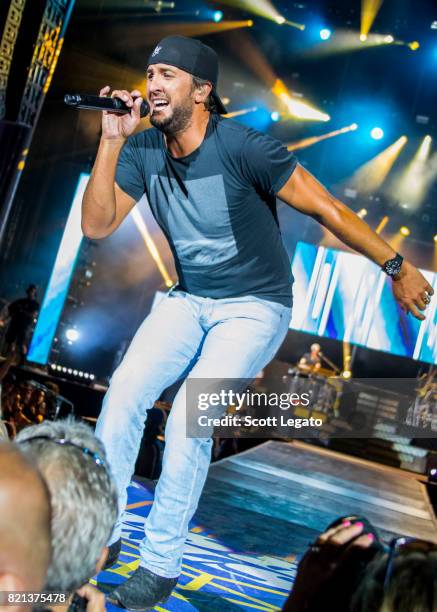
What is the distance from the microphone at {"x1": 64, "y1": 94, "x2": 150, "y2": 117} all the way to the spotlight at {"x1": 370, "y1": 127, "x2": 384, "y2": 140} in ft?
42.8

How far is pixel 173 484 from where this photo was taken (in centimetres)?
218

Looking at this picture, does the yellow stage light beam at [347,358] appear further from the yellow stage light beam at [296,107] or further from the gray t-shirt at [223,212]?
the gray t-shirt at [223,212]

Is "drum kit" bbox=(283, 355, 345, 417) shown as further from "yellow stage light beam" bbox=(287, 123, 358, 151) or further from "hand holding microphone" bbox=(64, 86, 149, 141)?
"hand holding microphone" bbox=(64, 86, 149, 141)

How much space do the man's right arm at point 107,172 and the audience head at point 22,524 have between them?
1.53m

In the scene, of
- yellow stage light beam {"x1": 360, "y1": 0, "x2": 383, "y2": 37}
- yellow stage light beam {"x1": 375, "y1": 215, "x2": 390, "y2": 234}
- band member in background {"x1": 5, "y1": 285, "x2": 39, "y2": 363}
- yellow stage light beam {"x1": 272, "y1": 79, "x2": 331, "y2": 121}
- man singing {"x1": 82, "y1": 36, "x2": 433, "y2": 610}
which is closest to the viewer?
man singing {"x1": 82, "y1": 36, "x2": 433, "y2": 610}

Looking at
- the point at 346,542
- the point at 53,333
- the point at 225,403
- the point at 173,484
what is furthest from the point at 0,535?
the point at 53,333

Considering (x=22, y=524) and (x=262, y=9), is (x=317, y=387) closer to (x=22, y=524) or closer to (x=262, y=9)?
(x=262, y=9)

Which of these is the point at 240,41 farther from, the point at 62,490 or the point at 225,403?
the point at 62,490

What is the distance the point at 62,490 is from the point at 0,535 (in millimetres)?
126

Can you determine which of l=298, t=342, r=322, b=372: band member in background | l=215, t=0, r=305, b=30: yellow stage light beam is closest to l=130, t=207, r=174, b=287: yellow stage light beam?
l=298, t=342, r=322, b=372: band member in background

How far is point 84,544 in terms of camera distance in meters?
1.00

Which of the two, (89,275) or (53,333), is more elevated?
(89,275)

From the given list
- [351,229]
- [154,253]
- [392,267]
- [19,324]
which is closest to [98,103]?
[351,229]

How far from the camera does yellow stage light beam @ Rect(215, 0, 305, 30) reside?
43.7 ft
